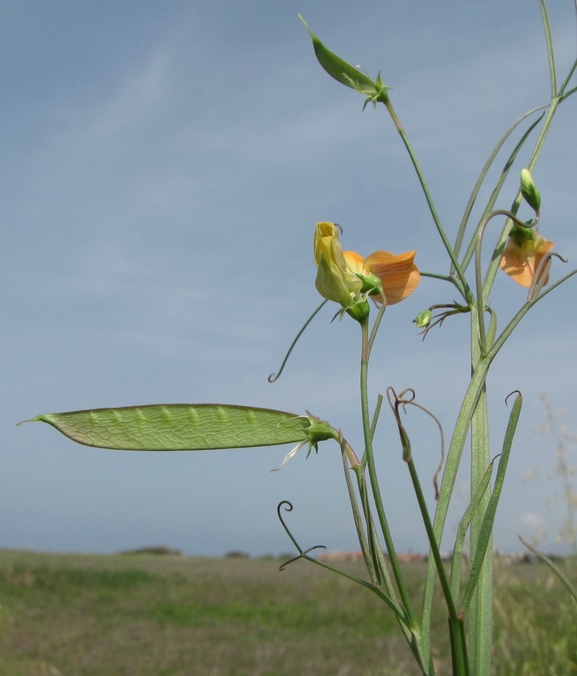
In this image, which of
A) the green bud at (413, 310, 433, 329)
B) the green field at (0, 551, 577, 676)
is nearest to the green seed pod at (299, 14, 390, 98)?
the green bud at (413, 310, 433, 329)

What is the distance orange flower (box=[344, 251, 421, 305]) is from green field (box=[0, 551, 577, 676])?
1.50m

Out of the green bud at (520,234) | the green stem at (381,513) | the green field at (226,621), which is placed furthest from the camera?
the green field at (226,621)

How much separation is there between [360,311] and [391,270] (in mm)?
41

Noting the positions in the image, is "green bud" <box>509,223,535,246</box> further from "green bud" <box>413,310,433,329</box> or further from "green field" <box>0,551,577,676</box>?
"green field" <box>0,551,577,676</box>

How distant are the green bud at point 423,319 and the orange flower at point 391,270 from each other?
2cm

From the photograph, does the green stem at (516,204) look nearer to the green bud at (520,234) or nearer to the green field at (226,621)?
the green bud at (520,234)

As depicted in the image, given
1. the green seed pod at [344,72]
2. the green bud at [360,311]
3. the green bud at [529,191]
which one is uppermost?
the green seed pod at [344,72]

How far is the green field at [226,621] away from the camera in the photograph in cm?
245

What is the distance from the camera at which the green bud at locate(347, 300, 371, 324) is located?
1.10 ft

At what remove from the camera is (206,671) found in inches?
106

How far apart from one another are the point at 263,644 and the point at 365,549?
3.25 metres

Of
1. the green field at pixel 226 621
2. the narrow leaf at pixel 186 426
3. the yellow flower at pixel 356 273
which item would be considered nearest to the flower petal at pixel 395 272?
the yellow flower at pixel 356 273

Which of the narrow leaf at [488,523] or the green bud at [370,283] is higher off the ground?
the green bud at [370,283]

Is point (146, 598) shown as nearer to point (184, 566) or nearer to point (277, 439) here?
point (184, 566)
